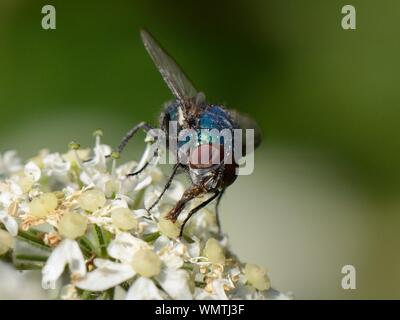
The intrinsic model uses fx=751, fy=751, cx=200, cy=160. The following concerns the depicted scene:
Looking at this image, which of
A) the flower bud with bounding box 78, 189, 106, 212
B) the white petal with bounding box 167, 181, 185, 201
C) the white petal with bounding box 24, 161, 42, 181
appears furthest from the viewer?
the white petal with bounding box 167, 181, 185, 201

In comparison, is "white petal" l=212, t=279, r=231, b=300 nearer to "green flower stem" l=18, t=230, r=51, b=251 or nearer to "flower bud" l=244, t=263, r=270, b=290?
"flower bud" l=244, t=263, r=270, b=290

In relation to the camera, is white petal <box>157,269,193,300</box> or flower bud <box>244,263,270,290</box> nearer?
white petal <box>157,269,193,300</box>

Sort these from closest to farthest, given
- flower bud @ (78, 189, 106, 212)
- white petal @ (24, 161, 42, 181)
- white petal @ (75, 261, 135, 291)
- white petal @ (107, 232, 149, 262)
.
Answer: white petal @ (75, 261, 135, 291), white petal @ (107, 232, 149, 262), flower bud @ (78, 189, 106, 212), white petal @ (24, 161, 42, 181)

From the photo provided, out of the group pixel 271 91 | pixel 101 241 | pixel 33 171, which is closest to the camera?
pixel 101 241

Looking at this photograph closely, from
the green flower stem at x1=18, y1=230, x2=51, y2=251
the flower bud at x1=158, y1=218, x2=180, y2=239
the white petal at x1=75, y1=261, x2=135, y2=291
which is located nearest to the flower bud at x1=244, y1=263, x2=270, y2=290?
the flower bud at x1=158, y1=218, x2=180, y2=239

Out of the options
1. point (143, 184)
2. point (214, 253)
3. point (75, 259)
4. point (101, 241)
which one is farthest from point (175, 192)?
point (75, 259)

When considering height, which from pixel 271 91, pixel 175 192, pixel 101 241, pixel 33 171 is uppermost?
pixel 271 91

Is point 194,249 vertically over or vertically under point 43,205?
under

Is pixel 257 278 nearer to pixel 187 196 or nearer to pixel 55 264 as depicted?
pixel 187 196
